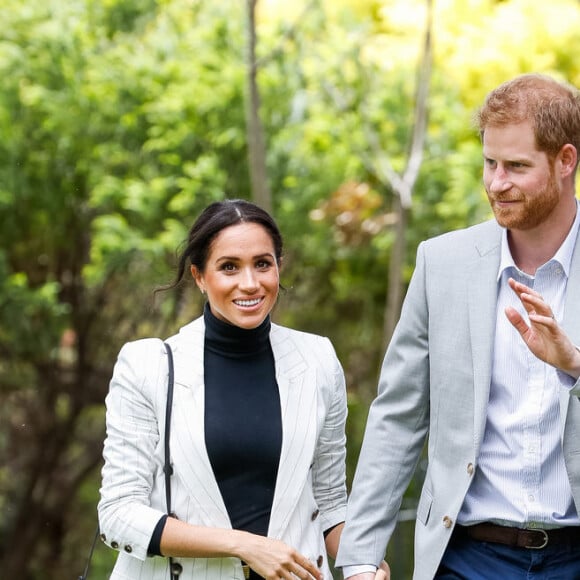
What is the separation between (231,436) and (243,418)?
7 cm

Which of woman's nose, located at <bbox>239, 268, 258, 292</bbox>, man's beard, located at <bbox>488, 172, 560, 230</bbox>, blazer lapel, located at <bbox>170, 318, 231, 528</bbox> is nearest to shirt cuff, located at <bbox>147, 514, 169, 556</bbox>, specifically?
blazer lapel, located at <bbox>170, 318, 231, 528</bbox>

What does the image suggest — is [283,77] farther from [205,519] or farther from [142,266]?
[205,519]

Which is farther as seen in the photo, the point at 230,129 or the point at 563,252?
the point at 230,129

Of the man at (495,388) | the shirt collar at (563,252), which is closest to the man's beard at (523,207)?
the man at (495,388)

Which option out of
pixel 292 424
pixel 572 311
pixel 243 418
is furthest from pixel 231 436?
pixel 572 311

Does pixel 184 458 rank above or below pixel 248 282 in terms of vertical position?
below

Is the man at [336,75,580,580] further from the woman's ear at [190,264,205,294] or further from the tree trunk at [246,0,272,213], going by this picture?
the tree trunk at [246,0,272,213]

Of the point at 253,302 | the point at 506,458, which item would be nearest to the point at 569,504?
the point at 506,458

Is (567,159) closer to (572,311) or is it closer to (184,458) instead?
(572,311)

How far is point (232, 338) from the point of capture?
3312mm

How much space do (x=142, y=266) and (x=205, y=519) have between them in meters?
8.01

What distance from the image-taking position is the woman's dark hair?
3330 mm

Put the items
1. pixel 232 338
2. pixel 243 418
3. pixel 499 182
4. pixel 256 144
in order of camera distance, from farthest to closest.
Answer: pixel 256 144
pixel 232 338
pixel 243 418
pixel 499 182

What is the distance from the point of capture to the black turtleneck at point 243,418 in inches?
123
